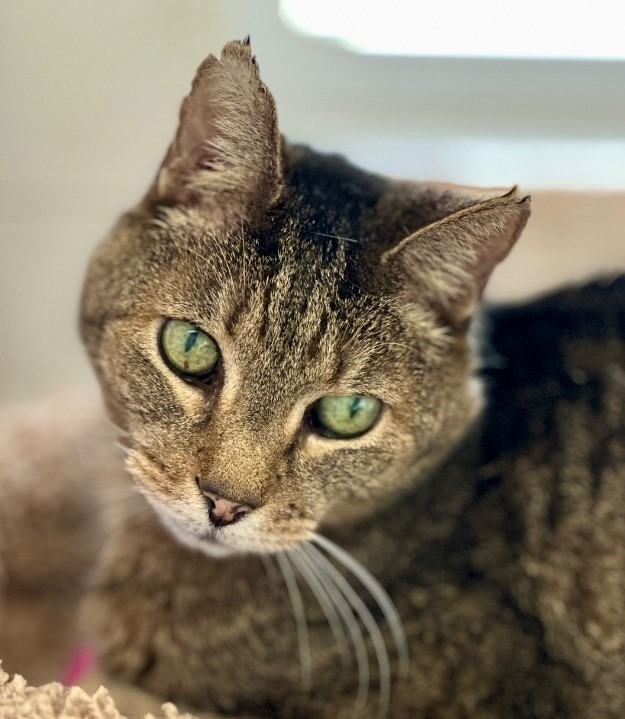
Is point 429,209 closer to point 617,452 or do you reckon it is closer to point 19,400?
point 617,452

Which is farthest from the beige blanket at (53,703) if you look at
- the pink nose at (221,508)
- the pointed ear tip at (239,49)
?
the pointed ear tip at (239,49)

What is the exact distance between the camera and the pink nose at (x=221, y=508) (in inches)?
37.4

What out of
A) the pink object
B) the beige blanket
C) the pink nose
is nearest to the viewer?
the beige blanket

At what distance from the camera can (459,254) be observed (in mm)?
1003

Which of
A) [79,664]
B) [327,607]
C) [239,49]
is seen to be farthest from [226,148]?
[79,664]

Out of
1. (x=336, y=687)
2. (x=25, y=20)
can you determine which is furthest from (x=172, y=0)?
(x=336, y=687)

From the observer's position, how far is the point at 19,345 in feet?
5.20

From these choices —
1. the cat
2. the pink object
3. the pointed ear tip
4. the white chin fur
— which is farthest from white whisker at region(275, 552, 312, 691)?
the pointed ear tip

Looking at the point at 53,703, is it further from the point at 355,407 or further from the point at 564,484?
the point at 564,484

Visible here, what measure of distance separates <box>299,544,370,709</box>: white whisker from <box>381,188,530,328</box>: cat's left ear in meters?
0.44

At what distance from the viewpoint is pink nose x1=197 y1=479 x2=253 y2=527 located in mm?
951

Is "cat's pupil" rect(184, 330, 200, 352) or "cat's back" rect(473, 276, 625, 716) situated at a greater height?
"cat's pupil" rect(184, 330, 200, 352)

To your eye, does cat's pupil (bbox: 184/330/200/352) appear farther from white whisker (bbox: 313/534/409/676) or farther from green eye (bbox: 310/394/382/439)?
white whisker (bbox: 313/534/409/676)

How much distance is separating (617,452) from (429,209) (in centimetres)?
51
